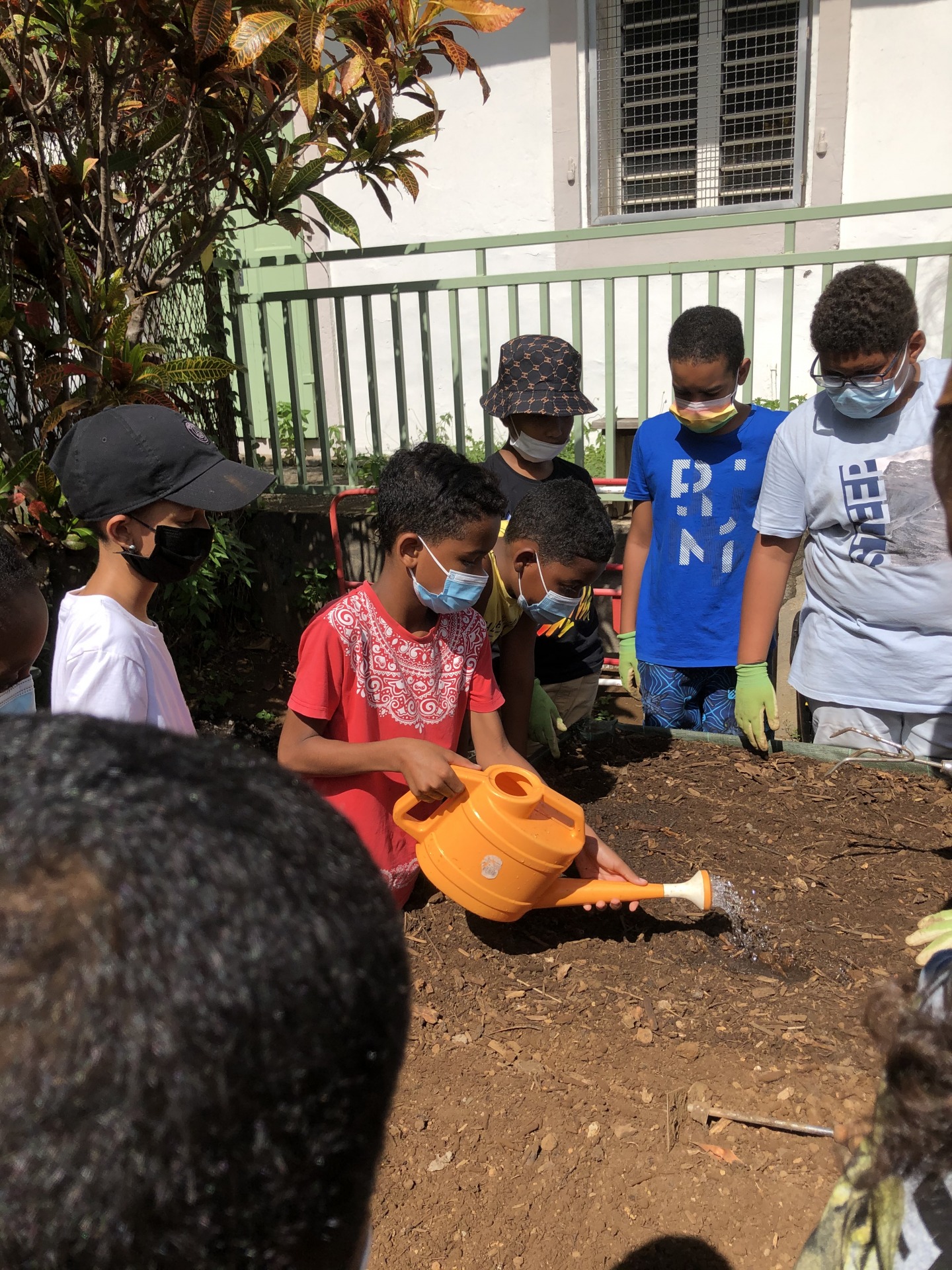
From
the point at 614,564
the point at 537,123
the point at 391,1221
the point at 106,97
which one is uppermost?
the point at 537,123

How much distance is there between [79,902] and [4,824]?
65 millimetres

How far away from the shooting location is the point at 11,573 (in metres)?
1.80

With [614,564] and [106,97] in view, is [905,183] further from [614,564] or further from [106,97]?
[106,97]

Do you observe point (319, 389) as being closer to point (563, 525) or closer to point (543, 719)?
point (543, 719)

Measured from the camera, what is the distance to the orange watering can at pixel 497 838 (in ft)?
6.44

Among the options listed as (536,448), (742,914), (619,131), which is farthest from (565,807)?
(619,131)

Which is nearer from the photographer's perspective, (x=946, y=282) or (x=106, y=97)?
(x=106, y=97)

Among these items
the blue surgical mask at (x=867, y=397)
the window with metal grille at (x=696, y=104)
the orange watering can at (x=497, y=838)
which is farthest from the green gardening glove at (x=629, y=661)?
the window with metal grille at (x=696, y=104)

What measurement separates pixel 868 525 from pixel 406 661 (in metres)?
1.42

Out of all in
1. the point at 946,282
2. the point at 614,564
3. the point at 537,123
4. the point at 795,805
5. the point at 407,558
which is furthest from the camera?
the point at 537,123

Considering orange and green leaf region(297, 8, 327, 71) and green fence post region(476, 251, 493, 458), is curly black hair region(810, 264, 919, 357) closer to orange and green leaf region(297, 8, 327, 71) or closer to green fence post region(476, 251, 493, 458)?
orange and green leaf region(297, 8, 327, 71)

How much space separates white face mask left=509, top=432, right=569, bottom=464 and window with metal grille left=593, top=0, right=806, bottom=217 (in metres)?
4.33

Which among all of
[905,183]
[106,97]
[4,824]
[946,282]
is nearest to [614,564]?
[946,282]

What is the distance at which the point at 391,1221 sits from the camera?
171 cm
